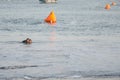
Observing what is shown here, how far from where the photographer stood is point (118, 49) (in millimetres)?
30984

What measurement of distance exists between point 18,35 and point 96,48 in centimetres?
1133

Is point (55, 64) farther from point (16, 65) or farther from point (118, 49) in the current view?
point (118, 49)

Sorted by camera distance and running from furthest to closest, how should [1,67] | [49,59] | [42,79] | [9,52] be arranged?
[9,52] < [49,59] < [1,67] < [42,79]

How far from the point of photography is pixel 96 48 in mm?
31641

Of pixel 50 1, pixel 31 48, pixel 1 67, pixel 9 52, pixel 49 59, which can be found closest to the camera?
pixel 1 67

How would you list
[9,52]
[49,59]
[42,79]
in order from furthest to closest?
[9,52], [49,59], [42,79]

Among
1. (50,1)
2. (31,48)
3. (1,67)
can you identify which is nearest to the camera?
(1,67)

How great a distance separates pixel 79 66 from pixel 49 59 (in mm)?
Result: 2876

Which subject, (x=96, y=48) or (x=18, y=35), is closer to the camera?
(x=96, y=48)

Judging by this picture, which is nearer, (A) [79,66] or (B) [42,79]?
(B) [42,79]

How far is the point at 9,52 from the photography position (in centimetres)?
2930

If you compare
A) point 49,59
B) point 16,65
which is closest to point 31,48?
point 49,59

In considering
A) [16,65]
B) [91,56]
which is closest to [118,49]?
Answer: [91,56]

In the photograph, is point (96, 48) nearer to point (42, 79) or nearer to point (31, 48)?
point (31, 48)
